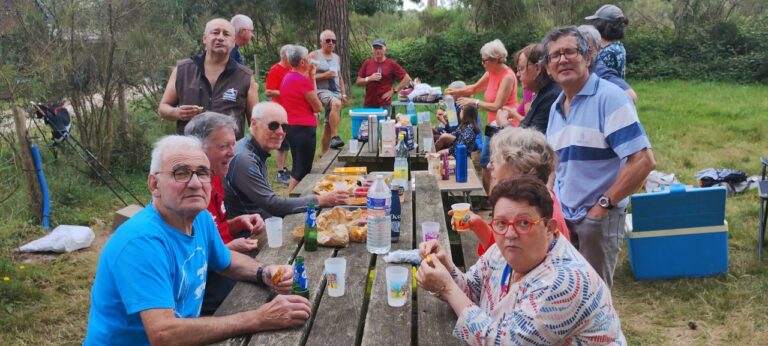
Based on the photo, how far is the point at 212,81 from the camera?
14.4 feet

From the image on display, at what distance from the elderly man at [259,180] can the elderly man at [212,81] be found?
0.75 metres

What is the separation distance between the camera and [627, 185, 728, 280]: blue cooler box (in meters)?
4.26

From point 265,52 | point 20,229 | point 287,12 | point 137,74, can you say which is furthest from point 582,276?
point 265,52

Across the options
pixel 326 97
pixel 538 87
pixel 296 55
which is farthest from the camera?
pixel 326 97

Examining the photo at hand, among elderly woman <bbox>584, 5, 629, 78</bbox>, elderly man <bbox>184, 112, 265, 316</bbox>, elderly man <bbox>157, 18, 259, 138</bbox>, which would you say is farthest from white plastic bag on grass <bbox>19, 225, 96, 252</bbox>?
elderly woman <bbox>584, 5, 629, 78</bbox>

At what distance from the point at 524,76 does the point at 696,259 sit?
1.88 metres

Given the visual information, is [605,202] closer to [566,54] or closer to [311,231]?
[566,54]

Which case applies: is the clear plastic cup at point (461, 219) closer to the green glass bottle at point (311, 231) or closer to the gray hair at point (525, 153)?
the gray hair at point (525, 153)

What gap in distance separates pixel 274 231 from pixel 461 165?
2150mm

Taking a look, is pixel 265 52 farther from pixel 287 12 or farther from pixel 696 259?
pixel 696 259

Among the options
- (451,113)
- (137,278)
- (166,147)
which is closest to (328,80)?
(451,113)

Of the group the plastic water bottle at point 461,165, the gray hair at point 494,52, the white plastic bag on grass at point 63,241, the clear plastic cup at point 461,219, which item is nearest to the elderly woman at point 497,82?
the gray hair at point 494,52

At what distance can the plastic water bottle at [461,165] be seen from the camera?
4.69 m

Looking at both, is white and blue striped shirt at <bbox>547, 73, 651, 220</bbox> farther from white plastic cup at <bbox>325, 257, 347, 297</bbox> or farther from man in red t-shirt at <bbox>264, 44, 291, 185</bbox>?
man in red t-shirt at <bbox>264, 44, 291, 185</bbox>
